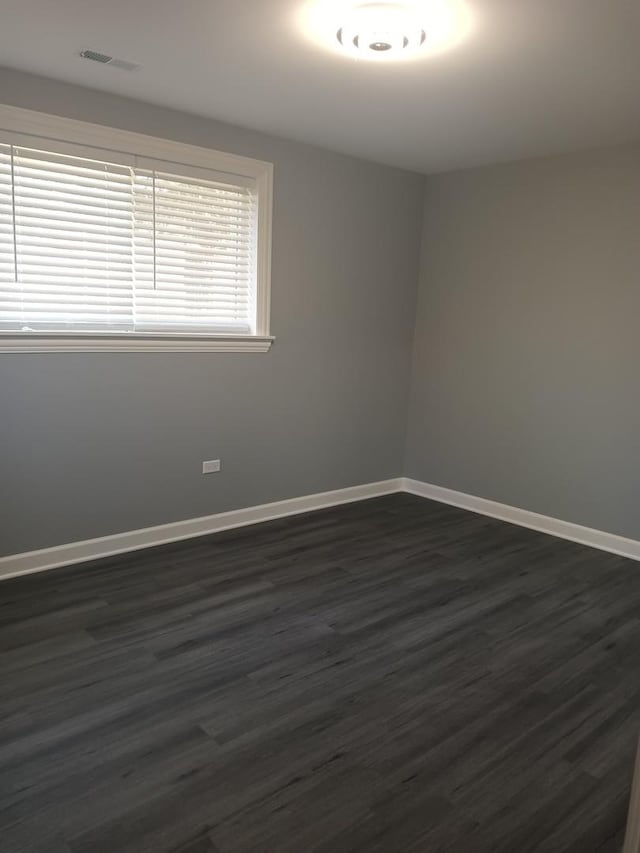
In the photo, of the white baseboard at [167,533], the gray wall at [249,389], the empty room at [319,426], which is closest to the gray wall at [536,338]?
the empty room at [319,426]

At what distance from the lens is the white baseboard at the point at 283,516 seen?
136 inches

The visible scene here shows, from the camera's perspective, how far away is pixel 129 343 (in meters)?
3.54

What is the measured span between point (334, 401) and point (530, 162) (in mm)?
2156

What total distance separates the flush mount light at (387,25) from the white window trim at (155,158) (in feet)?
4.40

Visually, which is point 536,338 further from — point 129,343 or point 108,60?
point 108,60

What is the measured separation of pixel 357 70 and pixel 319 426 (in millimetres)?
2464

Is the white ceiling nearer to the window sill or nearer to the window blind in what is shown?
the window blind

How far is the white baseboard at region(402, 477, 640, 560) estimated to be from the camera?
404 centimetres

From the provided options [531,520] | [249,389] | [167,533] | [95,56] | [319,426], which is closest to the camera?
[95,56]

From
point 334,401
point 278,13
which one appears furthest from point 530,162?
point 278,13

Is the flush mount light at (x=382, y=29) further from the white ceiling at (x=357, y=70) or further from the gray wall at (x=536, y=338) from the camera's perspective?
the gray wall at (x=536, y=338)

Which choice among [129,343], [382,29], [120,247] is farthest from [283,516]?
[382,29]

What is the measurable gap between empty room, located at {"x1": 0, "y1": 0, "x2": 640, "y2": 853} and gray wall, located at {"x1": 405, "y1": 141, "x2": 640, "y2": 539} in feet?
0.07

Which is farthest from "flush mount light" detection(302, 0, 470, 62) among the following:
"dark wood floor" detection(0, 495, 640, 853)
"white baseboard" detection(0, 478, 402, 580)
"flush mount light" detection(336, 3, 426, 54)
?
"white baseboard" detection(0, 478, 402, 580)
